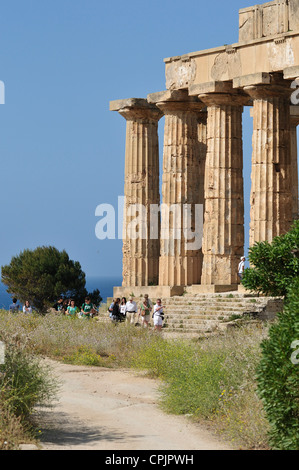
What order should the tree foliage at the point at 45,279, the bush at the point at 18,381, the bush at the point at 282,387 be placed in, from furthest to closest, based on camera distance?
the tree foliage at the point at 45,279 < the bush at the point at 18,381 < the bush at the point at 282,387

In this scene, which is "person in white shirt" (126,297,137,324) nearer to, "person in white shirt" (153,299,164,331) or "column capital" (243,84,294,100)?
"person in white shirt" (153,299,164,331)

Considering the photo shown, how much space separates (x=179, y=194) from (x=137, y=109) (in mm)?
3962

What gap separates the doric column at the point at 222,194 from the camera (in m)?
32.4

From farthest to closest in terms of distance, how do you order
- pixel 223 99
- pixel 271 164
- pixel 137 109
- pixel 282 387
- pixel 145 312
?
pixel 137 109
pixel 223 99
pixel 271 164
pixel 145 312
pixel 282 387

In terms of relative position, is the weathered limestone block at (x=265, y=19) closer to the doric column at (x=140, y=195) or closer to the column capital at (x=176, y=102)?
the column capital at (x=176, y=102)

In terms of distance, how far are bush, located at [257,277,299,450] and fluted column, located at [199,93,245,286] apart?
61.9 feet

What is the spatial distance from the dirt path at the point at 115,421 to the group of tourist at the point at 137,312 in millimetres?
8041

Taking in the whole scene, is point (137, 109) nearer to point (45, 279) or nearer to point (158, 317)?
point (158, 317)

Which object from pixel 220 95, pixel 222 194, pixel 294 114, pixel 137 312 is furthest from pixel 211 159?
pixel 294 114

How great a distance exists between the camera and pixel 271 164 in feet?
101

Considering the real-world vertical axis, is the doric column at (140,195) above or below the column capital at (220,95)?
below

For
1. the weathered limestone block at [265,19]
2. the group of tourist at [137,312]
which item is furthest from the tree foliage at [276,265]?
the weathered limestone block at [265,19]
